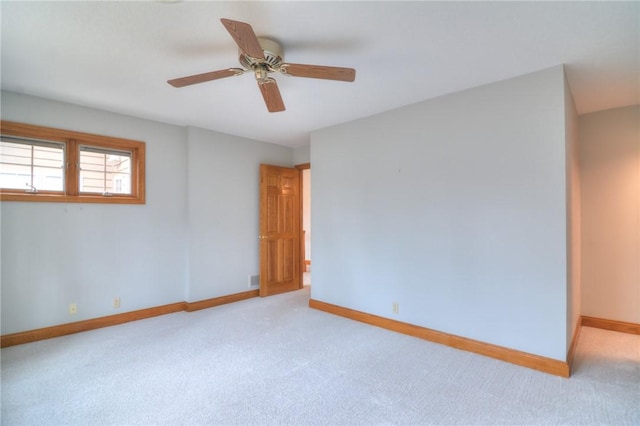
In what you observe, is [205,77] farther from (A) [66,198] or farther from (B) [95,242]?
(B) [95,242]

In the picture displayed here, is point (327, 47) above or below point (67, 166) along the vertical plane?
above

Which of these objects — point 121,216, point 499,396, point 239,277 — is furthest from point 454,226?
point 121,216

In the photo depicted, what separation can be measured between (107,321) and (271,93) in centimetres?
321

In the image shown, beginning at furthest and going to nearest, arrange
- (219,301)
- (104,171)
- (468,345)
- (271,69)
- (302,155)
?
(302,155) < (219,301) < (104,171) < (468,345) < (271,69)

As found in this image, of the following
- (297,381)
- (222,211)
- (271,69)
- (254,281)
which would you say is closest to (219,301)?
(254,281)

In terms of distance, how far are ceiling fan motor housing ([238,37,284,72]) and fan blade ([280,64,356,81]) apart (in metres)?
0.08

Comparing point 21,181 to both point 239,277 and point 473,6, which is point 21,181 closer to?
point 239,277

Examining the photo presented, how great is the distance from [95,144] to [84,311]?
6.18 ft

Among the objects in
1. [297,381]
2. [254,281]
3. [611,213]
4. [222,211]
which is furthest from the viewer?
[254,281]

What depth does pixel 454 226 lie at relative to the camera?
9.67 feet

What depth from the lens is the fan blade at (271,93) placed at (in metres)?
2.24

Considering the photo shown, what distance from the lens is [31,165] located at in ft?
10.2

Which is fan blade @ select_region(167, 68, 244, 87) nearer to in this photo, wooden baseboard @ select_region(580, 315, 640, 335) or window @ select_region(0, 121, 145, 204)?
window @ select_region(0, 121, 145, 204)

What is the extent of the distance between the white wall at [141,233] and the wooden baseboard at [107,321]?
6 cm
